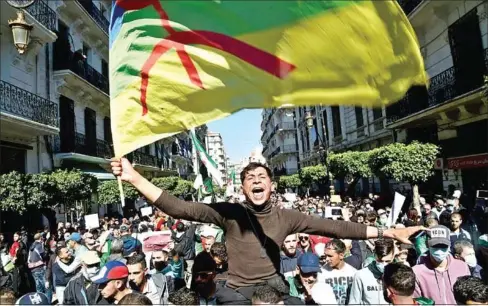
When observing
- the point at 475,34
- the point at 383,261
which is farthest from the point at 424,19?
the point at 383,261

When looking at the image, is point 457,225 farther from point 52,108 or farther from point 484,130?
point 52,108

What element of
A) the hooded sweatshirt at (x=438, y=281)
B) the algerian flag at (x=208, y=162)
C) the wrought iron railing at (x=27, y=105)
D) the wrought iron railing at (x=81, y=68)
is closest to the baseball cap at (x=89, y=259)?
the algerian flag at (x=208, y=162)

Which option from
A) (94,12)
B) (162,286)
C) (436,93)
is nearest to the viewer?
(162,286)

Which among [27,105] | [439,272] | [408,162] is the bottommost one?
[439,272]

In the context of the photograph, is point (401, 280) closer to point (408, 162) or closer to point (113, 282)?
point (113, 282)

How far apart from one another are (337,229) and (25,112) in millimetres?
13152

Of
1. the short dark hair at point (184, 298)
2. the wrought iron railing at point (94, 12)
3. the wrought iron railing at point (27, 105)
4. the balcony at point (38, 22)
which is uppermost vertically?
the wrought iron railing at point (94, 12)

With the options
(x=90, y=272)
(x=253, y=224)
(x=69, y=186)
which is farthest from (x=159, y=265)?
(x=69, y=186)

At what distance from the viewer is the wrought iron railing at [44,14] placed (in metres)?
14.1

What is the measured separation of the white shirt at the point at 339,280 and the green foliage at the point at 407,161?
440 inches

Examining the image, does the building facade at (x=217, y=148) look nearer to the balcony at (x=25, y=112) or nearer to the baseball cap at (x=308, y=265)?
the balcony at (x=25, y=112)

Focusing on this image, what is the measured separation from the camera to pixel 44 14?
14750mm

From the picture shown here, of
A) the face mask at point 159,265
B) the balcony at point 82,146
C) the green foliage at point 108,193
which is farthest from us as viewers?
the green foliage at point 108,193

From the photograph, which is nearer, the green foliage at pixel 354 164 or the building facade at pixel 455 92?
the building facade at pixel 455 92
